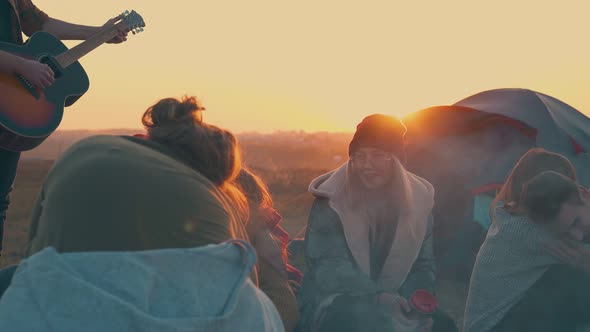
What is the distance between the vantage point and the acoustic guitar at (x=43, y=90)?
132 inches

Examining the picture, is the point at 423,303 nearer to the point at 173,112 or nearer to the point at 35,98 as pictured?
the point at 173,112

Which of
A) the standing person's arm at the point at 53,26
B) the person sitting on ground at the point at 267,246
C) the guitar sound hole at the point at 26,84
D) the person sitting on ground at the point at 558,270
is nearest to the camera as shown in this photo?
the person sitting on ground at the point at 267,246

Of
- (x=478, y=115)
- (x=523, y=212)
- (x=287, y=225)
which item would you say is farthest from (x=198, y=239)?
(x=287, y=225)

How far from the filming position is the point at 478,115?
4746 millimetres

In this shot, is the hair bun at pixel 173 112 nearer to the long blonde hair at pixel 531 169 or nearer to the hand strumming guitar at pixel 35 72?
the long blonde hair at pixel 531 169

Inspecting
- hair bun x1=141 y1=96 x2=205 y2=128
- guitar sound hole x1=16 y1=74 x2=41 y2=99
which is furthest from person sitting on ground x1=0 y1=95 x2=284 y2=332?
guitar sound hole x1=16 y1=74 x2=41 y2=99

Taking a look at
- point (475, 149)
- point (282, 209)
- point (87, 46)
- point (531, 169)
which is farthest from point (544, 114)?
point (282, 209)

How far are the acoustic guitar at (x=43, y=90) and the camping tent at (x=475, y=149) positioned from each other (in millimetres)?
2334

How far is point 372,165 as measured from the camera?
3217mm

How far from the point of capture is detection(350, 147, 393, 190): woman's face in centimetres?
322

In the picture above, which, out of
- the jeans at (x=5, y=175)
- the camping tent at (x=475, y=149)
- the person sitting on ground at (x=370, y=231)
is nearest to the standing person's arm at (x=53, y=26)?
the jeans at (x=5, y=175)

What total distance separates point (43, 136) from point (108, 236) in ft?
6.89

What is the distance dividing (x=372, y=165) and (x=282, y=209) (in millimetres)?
4727

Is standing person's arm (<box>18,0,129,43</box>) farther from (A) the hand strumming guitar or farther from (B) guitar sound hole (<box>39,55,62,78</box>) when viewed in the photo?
A: (A) the hand strumming guitar
